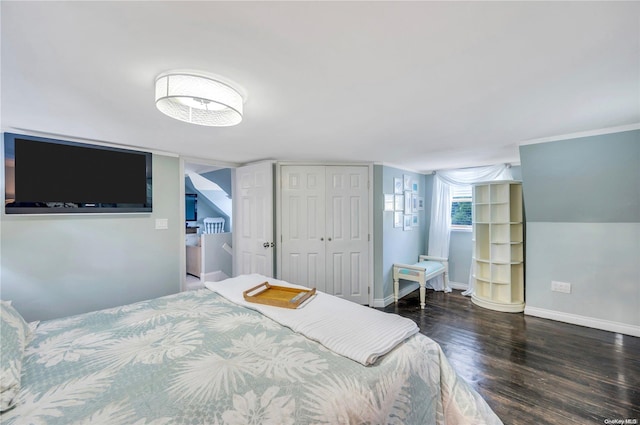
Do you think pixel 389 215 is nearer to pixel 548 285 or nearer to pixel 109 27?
pixel 548 285

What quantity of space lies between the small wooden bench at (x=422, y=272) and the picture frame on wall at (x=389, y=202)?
2.89 ft

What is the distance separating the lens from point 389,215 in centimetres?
399

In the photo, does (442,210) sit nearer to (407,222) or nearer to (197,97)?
(407,222)

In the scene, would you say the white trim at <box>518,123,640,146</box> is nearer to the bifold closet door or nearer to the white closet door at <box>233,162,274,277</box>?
the bifold closet door

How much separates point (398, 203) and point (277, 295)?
279 cm

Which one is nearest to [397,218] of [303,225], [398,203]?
[398,203]

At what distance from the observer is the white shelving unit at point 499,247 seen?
352cm

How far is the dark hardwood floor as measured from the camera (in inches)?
68.6

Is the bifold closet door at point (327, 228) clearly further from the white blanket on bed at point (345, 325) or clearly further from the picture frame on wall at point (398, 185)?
the white blanket on bed at point (345, 325)

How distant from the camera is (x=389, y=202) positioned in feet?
13.1

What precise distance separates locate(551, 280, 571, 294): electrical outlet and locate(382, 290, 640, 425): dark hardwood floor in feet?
1.23

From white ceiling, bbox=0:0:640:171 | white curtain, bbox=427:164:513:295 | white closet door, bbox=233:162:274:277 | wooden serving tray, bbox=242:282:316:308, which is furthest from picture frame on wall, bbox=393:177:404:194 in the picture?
wooden serving tray, bbox=242:282:316:308

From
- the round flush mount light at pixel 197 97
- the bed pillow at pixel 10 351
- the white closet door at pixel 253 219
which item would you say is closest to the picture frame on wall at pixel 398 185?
the white closet door at pixel 253 219

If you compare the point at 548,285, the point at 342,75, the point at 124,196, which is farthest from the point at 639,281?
the point at 124,196
